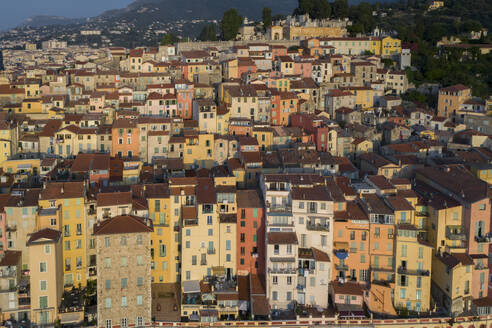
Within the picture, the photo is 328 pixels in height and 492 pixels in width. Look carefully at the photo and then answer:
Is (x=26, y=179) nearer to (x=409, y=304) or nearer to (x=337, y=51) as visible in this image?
(x=409, y=304)

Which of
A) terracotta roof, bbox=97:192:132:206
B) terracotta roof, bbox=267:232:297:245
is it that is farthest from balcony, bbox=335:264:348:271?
terracotta roof, bbox=97:192:132:206

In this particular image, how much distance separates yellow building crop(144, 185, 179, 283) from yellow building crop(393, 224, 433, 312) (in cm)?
1135

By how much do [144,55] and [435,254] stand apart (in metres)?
41.4

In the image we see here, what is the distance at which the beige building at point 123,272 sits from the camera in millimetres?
27062

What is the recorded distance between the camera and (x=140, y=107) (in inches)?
1817

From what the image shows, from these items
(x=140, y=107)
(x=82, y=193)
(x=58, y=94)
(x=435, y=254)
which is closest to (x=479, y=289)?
(x=435, y=254)

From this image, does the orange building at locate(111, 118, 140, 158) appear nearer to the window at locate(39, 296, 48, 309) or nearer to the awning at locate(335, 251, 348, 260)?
the window at locate(39, 296, 48, 309)

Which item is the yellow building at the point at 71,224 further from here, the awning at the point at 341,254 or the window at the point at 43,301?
the awning at the point at 341,254

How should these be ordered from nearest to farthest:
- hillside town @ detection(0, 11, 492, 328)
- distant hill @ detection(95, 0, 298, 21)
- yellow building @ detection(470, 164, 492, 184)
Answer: hillside town @ detection(0, 11, 492, 328) < yellow building @ detection(470, 164, 492, 184) < distant hill @ detection(95, 0, 298, 21)

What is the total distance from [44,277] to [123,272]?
353 cm

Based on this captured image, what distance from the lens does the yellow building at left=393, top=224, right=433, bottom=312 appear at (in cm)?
2891

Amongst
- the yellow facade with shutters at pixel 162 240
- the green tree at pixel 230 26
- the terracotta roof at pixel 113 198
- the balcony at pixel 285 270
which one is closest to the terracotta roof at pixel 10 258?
the terracotta roof at pixel 113 198

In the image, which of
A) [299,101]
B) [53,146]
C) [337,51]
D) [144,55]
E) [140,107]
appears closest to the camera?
[53,146]

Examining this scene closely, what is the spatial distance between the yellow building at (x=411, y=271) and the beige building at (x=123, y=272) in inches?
480
